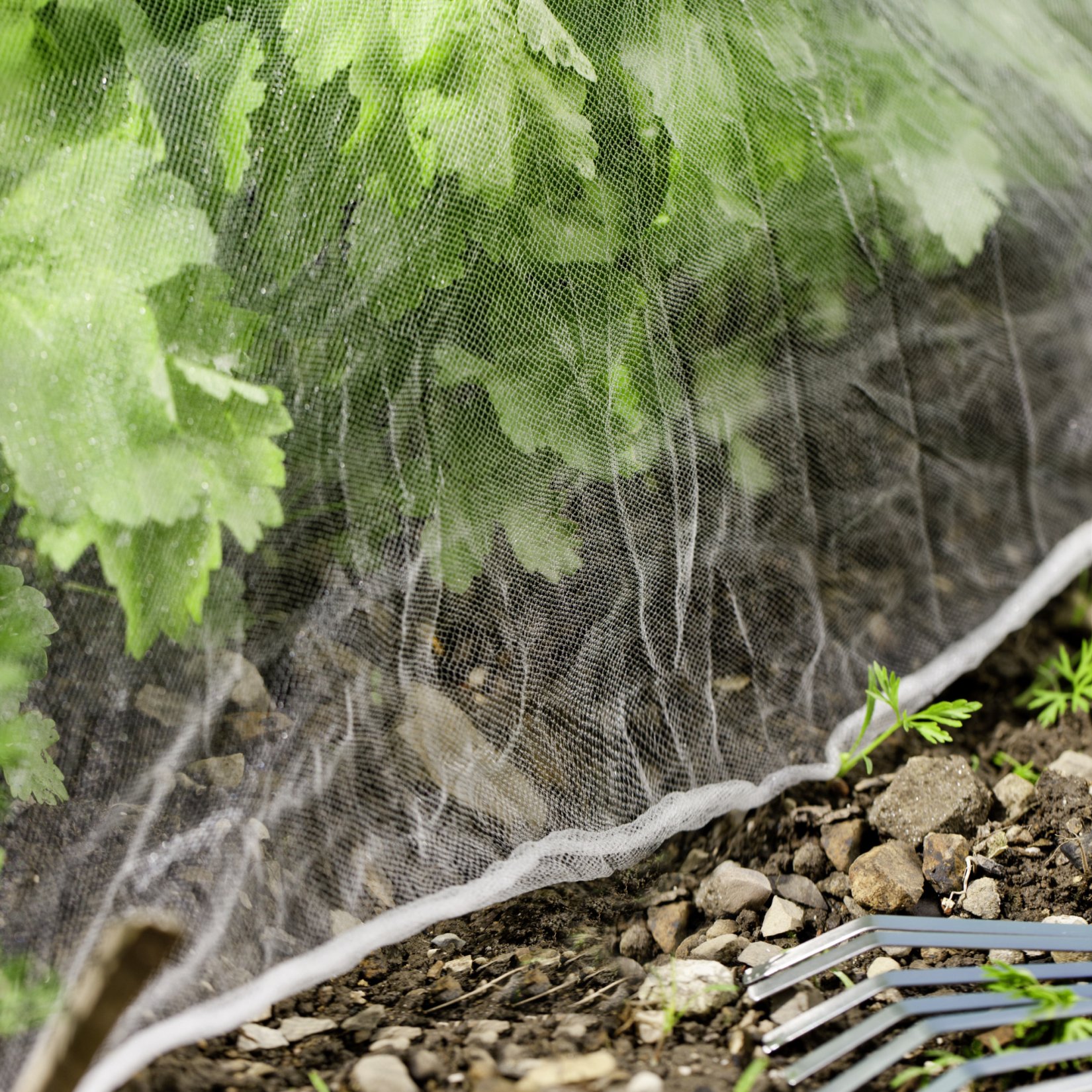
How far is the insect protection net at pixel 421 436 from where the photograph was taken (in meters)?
1.16

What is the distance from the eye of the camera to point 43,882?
3.78ft

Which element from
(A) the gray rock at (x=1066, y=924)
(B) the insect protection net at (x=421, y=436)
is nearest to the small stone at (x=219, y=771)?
(B) the insect protection net at (x=421, y=436)

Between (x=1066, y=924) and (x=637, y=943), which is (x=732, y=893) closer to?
(x=637, y=943)

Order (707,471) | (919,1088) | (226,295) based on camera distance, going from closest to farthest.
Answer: (919,1088) → (226,295) → (707,471)

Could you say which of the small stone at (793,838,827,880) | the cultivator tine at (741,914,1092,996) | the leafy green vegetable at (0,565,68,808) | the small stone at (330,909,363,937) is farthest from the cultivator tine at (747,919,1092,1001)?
the leafy green vegetable at (0,565,68,808)

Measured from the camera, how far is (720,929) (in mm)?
1425

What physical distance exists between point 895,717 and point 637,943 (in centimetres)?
65

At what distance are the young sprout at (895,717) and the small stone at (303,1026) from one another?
0.88 meters

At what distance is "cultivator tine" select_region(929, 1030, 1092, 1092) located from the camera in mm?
1037

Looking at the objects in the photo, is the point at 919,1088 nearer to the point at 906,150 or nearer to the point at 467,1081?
the point at 467,1081

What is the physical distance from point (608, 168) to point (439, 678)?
2.42 ft

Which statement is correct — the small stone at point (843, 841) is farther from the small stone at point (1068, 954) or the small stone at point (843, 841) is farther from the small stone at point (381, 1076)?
the small stone at point (381, 1076)

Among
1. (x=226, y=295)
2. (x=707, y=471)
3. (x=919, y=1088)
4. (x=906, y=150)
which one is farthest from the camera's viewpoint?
(x=906, y=150)

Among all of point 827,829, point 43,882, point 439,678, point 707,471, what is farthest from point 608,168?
point 43,882
